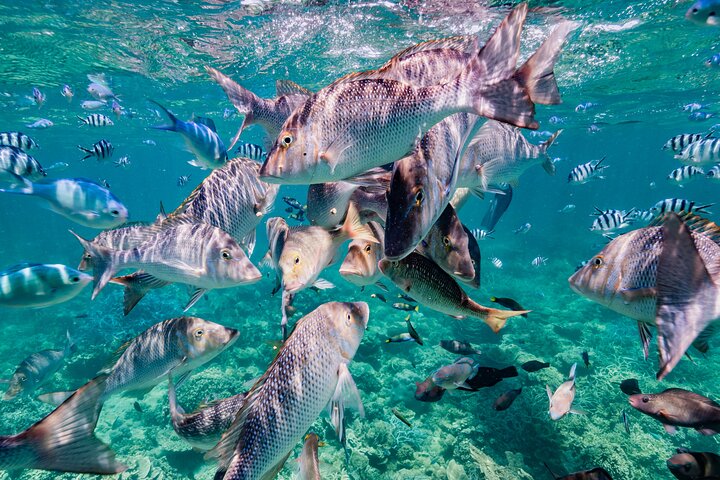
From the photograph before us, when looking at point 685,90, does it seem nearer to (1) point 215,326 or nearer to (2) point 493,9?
(2) point 493,9

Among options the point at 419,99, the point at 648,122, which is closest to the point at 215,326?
the point at 419,99

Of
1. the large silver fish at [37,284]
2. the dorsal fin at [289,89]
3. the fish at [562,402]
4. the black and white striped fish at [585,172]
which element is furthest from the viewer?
the black and white striped fish at [585,172]

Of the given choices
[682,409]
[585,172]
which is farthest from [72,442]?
[585,172]

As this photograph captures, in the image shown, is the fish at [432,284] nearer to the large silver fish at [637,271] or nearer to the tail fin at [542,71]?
the large silver fish at [637,271]

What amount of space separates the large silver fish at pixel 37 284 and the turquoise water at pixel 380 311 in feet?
4.33

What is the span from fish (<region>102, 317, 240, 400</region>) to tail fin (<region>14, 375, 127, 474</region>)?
1.40m

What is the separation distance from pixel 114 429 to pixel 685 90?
33.0 meters

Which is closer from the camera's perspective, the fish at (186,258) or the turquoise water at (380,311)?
the fish at (186,258)

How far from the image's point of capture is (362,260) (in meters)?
2.25

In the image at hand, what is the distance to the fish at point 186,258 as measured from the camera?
263cm

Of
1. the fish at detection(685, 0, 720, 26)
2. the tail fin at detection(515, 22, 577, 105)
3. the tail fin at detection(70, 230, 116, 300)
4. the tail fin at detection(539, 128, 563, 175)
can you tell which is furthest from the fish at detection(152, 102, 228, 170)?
the fish at detection(685, 0, 720, 26)

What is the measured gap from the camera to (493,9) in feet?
37.5

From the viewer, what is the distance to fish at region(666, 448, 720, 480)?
224 centimetres

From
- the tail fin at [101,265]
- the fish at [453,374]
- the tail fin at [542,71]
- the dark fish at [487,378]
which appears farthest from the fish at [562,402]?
the tail fin at [101,265]
